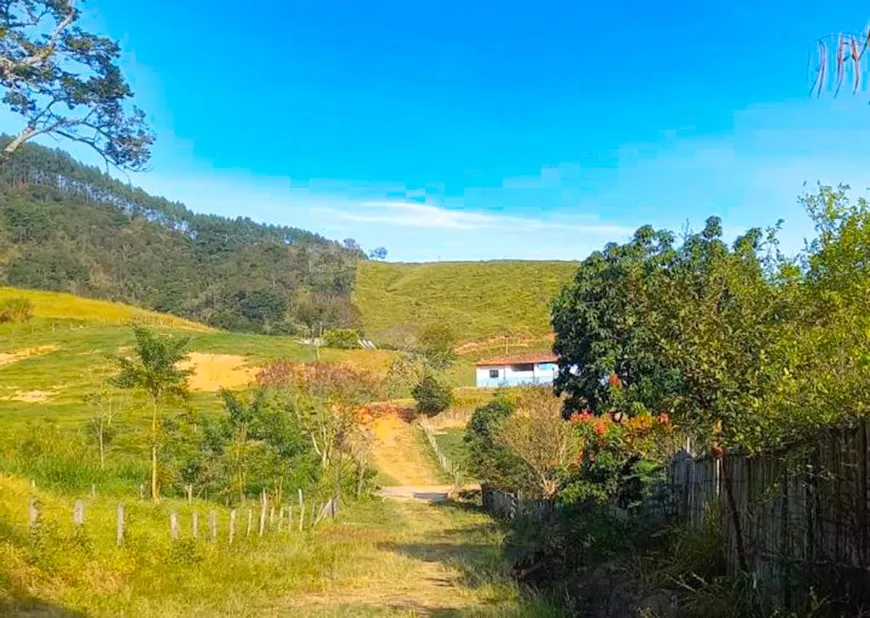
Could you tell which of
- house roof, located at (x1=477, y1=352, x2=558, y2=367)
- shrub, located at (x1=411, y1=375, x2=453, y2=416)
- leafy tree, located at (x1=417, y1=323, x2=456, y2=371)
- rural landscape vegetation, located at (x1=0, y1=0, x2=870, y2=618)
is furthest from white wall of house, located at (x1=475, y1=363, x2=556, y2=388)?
rural landscape vegetation, located at (x1=0, y1=0, x2=870, y2=618)

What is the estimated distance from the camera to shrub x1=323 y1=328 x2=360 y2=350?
81688 mm

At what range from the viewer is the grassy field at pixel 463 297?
104 m

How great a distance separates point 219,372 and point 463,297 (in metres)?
59.9

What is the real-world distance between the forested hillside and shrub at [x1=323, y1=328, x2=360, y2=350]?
19.3 m

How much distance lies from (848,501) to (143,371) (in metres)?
16.3

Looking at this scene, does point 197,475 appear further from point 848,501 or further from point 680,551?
point 848,501

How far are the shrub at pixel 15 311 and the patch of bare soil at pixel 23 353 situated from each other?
13.0 metres

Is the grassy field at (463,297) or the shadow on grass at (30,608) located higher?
the grassy field at (463,297)

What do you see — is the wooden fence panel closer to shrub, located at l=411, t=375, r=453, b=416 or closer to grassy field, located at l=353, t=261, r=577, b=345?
shrub, located at l=411, t=375, r=453, b=416

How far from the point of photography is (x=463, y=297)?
4887 inches

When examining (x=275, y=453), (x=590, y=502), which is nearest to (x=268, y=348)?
(x=275, y=453)

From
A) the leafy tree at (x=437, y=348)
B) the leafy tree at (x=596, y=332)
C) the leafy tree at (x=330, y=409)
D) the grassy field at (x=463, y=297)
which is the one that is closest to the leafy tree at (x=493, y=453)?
the leafy tree at (x=330, y=409)

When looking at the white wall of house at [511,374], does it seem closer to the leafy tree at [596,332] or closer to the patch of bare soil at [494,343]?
the patch of bare soil at [494,343]

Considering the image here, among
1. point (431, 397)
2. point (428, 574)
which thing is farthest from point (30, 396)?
point (428, 574)
